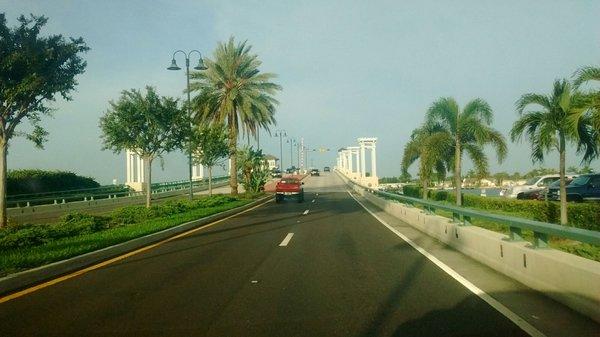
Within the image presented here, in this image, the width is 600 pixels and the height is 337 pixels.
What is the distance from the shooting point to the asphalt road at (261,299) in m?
5.41

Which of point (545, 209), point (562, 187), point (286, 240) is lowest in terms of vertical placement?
point (286, 240)

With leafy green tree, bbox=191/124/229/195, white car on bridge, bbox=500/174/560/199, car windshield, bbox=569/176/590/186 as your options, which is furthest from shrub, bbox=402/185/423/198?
leafy green tree, bbox=191/124/229/195

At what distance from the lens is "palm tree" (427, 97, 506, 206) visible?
85.7 feet

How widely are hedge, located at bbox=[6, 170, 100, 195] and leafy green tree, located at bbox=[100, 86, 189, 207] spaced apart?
71.8 feet

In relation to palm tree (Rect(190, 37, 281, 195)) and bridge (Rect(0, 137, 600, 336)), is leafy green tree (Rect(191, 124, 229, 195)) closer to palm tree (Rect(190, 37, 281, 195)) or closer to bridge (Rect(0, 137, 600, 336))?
palm tree (Rect(190, 37, 281, 195))

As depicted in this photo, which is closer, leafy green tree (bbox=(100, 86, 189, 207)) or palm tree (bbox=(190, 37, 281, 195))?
leafy green tree (bbox=(100, 86, 189, 207))

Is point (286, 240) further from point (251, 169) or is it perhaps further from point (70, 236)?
point (251, 169)

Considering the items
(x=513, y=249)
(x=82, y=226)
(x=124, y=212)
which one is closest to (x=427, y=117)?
(x=124, y=212)

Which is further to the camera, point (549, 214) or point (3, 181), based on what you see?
point (549, 214)

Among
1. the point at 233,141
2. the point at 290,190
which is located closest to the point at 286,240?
the point at 290,190

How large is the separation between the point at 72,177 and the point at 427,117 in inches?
1414

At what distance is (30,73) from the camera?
16.4m

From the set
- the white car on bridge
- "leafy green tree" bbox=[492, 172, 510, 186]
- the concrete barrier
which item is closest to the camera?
the concrete barrier

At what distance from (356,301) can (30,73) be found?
48.4 ft
